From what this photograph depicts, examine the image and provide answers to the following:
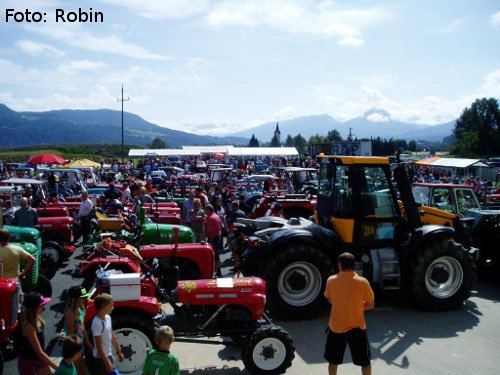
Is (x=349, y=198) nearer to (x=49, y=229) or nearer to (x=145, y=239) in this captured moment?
(x=145, y=239)

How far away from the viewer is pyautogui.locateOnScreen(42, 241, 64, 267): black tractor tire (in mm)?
10156

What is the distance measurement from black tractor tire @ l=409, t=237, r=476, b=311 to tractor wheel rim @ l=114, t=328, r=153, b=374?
412 centimetres

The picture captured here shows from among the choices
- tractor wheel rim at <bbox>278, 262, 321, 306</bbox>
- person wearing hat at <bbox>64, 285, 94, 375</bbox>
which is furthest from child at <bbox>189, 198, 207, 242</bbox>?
person wearing hat at <bbox>64, 285, 94, 375</bbox>

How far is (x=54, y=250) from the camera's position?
10266 mm

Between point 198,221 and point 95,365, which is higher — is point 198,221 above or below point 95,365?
above

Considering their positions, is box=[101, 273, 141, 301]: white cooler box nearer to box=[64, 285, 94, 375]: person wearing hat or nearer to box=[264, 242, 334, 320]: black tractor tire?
box=[64, 285, 94, 375]: person wearing hat

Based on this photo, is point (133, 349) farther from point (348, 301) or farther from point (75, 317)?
point (348, 301)

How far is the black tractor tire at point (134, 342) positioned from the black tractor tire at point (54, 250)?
5.91 metres

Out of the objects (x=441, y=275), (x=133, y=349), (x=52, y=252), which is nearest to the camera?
(x=133, y=349)

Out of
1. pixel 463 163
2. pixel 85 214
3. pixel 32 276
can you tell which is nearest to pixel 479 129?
pixel 463 163

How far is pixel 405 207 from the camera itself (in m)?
7.24

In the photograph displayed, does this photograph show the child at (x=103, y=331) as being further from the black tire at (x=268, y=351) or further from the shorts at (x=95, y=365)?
the black tire at (x=268, y=351)

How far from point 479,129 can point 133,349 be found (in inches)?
3225

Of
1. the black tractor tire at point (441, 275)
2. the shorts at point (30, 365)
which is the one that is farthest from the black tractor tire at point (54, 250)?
the black tractor tire at point (441, 275)
